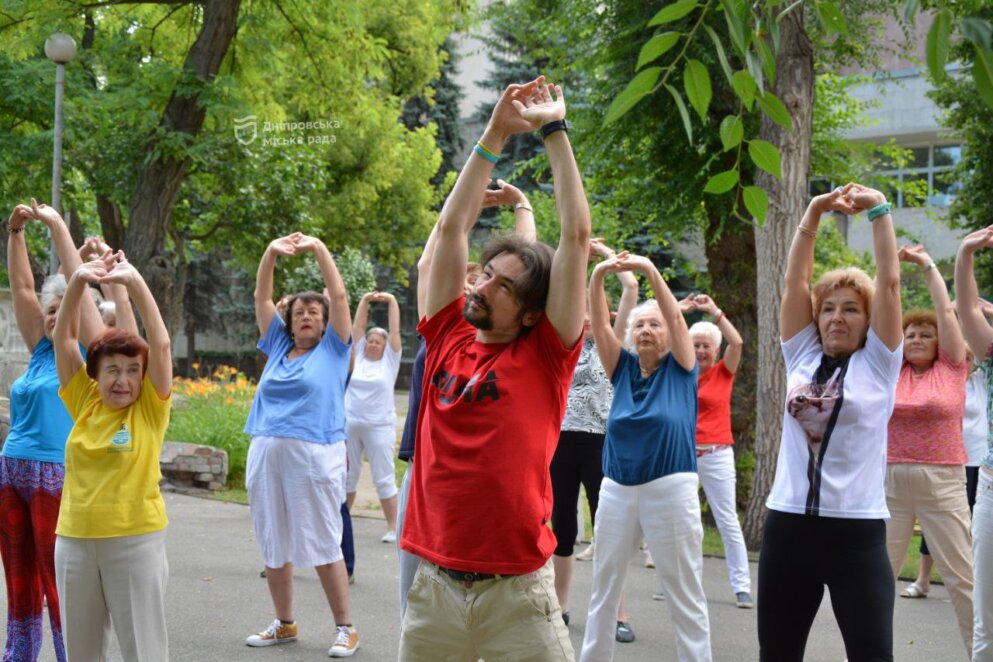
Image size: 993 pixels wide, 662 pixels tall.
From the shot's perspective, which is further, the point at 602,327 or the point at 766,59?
the point at 602,327

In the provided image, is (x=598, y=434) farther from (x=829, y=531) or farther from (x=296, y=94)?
(x=296, y=94)

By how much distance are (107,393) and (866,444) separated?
311 cm

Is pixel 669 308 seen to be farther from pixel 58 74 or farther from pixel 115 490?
pixel 58 74

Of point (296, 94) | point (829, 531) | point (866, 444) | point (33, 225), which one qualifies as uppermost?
point (296, 94)

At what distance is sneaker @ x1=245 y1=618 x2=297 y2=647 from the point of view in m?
6.25

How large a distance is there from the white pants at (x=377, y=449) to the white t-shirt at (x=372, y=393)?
0.07 m

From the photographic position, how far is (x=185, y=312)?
4219 cm

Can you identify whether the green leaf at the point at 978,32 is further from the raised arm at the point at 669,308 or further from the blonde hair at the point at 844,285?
the raised arm at the point at 669,308

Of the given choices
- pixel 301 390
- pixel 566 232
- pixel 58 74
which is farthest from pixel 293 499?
pixel 58 74

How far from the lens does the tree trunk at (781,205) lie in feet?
30.8

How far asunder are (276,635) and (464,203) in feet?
13.0

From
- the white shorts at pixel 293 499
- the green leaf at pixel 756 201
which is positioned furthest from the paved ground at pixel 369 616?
the green leaf at pixel 756 201

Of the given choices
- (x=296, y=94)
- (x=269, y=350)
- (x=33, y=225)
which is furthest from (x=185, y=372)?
(x=269, y=350)

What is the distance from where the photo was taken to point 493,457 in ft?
10.2
